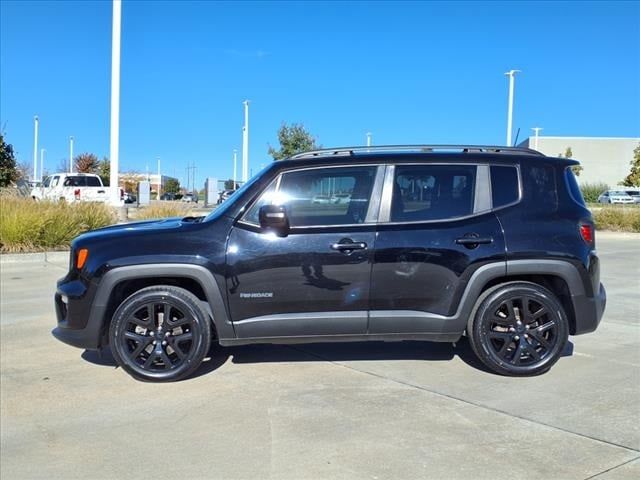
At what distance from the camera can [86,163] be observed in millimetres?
55906

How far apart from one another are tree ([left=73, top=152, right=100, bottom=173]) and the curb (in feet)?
152

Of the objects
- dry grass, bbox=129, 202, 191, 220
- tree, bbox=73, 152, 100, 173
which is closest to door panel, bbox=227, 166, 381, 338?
dry grass, bbox=129, 202, 191, 220

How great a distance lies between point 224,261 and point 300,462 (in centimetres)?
172

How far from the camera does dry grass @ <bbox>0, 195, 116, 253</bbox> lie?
12.2 metres

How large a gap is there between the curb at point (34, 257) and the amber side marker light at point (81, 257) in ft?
25.7

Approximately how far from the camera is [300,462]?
3410mm

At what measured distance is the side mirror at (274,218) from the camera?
4496 mm

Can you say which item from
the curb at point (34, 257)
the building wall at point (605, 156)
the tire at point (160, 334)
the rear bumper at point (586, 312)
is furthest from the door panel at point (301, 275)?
the building wall at point (605, 156)

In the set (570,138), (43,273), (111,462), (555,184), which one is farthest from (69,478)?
(570,138)

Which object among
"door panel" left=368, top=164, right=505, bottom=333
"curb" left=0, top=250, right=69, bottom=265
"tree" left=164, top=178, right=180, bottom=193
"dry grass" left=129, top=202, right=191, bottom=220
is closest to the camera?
"door panel" left=368, top=164, right=505, bottom=333

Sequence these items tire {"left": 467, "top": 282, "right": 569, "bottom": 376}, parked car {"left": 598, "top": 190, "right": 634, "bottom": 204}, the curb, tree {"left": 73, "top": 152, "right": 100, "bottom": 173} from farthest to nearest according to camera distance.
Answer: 1. tree {"left": 73, "top": 152, "right": 100, "bottom": 173}
2. parked car {"left": 598, "top": 190, "right": 634, "bottom": 204}
3. the curb
4. tire {"left": 467, "top": 282, "right": 569, "bottom": 376}

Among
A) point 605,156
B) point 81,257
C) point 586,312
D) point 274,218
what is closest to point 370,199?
point 274,218

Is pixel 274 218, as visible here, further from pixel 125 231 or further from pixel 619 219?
pixel 619 219

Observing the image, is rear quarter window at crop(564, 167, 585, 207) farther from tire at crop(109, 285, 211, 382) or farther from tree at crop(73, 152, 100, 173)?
tree at crop(73, 152, 100, 173)
